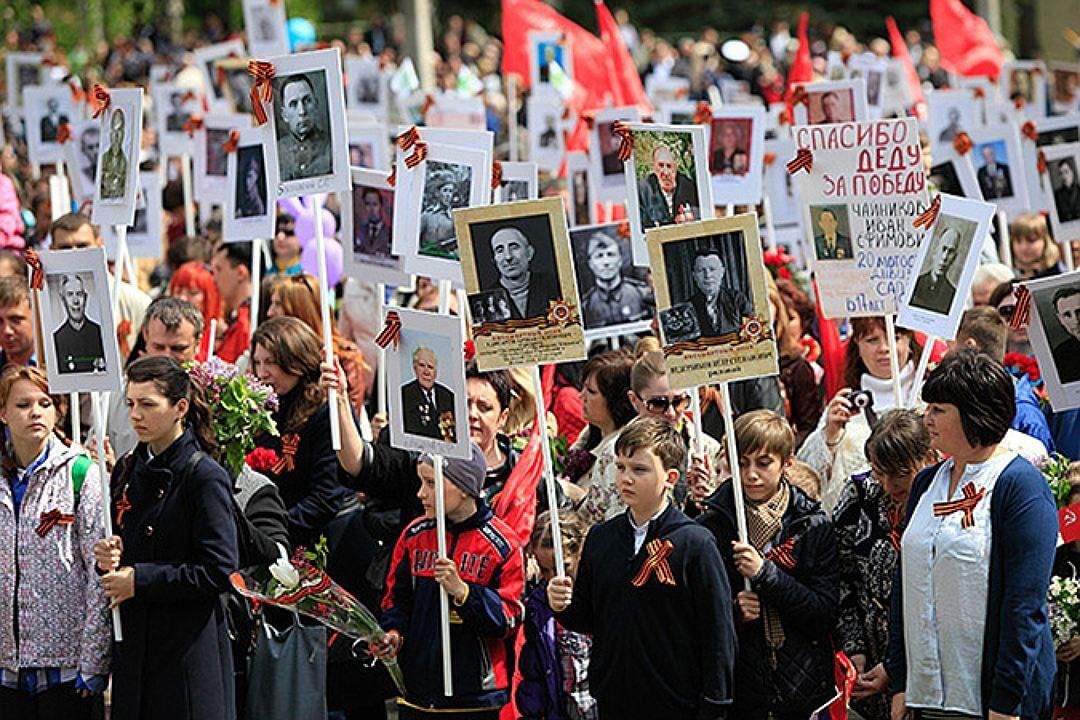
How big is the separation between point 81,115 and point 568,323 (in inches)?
330

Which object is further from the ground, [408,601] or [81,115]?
→ [81,115]

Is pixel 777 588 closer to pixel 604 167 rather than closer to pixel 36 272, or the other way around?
pixel 36 272

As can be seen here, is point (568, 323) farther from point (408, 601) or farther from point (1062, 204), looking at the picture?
point (1062, 204)

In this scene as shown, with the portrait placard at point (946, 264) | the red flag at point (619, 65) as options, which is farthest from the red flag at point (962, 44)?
the portrait placard at point (946, 264)

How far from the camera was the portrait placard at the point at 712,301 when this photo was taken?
668 centimetres

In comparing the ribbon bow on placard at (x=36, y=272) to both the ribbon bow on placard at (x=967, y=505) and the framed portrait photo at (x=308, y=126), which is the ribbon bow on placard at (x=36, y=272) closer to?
the framed portrait photo at (x=308, y=126)

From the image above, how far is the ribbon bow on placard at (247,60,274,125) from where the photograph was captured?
7547 millimetres

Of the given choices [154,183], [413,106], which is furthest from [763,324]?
[413,106]

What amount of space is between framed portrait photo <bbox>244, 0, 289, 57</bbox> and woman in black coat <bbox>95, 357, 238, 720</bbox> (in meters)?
9.07

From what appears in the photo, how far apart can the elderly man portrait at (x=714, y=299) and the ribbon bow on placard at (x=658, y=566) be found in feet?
2.68

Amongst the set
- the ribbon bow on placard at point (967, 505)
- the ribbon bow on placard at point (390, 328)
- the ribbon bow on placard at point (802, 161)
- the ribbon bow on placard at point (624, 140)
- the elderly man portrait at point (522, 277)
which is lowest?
the ribbon bow on placard at point (967, 505)

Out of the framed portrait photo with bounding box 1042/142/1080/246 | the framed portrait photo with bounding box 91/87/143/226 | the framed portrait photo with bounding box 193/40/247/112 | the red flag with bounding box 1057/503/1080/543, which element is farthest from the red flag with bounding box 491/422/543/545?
the framed portrait photo with bounding box 193/40/247/112

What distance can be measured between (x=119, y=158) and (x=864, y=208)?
3.21 metres

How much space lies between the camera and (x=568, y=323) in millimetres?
6824
